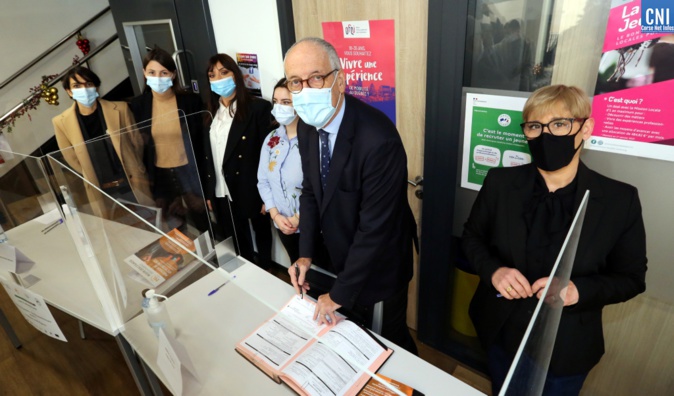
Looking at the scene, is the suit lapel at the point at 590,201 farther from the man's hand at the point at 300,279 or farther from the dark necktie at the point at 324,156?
the man's hand at the point at 300,279

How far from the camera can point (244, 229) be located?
105 inches

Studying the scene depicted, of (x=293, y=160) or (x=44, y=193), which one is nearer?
(x=293, y=160)

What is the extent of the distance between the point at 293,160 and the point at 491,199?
1034 mm

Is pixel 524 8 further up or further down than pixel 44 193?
further up

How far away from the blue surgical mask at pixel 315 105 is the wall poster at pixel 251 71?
123 centimetres

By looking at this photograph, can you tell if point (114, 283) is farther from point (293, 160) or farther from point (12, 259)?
point (293, 160)

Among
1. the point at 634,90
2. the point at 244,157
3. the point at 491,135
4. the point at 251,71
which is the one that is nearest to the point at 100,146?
the point at 244,157

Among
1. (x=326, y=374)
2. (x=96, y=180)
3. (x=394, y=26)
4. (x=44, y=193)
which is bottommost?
(x=326, y=374)

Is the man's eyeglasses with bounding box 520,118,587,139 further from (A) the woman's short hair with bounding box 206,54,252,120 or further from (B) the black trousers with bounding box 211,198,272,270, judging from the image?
(B) the black trousers with bounding box 211,198,272,270

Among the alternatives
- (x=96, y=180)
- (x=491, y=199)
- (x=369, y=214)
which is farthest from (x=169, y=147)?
(x=491, y=199)

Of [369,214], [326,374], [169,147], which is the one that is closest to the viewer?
[326,374]

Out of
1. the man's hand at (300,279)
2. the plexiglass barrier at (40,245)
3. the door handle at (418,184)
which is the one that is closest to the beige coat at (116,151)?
the plexiglass barrier at (40,245)

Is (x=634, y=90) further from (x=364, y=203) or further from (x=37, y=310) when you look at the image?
(x=37, y=310)

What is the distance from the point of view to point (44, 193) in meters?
2.18
